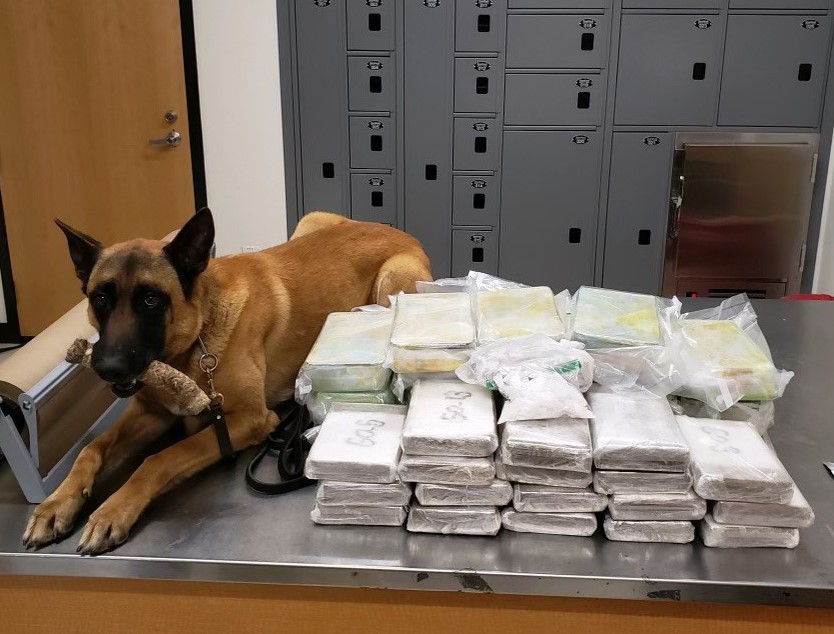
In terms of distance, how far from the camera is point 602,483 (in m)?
1.09

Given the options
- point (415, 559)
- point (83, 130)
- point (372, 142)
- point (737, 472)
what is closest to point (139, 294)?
point (415, 559)

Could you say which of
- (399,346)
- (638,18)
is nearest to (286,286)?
(399,346)

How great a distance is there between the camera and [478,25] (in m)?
3.76

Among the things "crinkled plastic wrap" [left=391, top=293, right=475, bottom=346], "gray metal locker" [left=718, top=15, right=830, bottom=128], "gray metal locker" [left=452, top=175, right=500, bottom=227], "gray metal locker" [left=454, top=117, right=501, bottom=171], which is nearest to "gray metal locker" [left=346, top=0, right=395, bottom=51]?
"gray metal locker" [left=454, top=117, right=501, bottom=171]

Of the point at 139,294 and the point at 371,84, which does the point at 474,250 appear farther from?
the point at 139,294

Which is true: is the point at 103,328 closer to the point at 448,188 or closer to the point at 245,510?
the point at 245,510

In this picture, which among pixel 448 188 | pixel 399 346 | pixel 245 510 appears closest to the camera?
pixel 245 510

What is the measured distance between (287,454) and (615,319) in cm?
65

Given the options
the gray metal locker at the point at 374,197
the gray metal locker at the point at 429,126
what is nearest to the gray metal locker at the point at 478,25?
the gray metal locker at the point at 429,126

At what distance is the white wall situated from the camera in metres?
3.83

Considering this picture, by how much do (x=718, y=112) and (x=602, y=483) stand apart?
3263mm

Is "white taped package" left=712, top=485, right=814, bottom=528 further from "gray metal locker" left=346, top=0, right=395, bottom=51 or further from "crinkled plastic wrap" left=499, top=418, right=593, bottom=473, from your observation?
"gray metal locker" left=346, top=0, right=395, bottom=51

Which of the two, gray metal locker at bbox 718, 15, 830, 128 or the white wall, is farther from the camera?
the white wall

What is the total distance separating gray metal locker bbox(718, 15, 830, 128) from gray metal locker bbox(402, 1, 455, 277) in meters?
1.40
